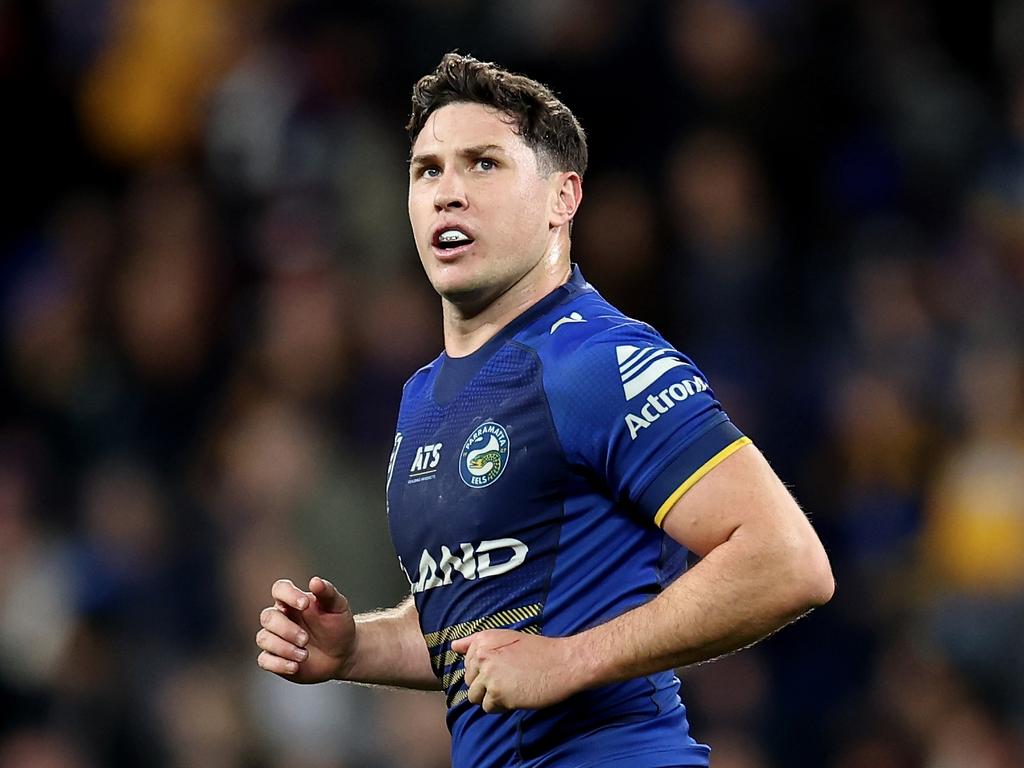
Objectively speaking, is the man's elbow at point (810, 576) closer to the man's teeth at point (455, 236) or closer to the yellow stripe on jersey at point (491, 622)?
the yellow stripe on jersey at point (491, 622)

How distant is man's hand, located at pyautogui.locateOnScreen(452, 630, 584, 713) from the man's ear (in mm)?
1173

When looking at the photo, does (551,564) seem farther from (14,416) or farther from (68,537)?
(14,416)

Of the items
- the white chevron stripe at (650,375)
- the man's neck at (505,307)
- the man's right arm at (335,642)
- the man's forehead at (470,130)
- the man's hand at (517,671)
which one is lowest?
the man's hand at (517,671)

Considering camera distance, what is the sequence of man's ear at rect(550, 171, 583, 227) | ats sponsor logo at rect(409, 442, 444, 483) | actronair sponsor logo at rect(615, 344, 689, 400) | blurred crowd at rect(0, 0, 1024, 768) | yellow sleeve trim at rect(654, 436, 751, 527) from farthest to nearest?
blurred crowd at rect(0, 0, 1024, 768)
man's ear at rect(550, 171, 583, 227)
ats sponsor logo at rect(409, 442, 444, 483)
actronair sponsor logo at rect(615, 344, 689, 400)
yellow sleeve trim at rect(654, 436, 751, 527)

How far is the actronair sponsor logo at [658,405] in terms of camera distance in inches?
143

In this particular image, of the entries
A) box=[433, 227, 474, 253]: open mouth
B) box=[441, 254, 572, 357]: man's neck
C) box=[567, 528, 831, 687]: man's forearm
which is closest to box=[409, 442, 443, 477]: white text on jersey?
box=[441, 254, 572, 357]: man's neck

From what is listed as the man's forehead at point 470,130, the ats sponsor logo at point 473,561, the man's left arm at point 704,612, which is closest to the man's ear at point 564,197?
the man's forehead at point 470,130

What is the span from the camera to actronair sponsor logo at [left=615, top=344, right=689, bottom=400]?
12.1 feet

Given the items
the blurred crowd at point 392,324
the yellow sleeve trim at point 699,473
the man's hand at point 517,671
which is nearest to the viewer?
the man's hand at point 517,671

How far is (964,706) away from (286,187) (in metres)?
4.74

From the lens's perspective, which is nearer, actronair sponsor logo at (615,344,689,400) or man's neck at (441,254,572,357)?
actronair sponsor logo at (615,344,689,400)

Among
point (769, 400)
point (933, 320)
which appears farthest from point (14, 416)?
point (933, 320)

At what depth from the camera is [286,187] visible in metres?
10.1

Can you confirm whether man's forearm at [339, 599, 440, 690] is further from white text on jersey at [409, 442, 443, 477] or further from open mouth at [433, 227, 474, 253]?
open mouth at [433, 227, 474, 253]
